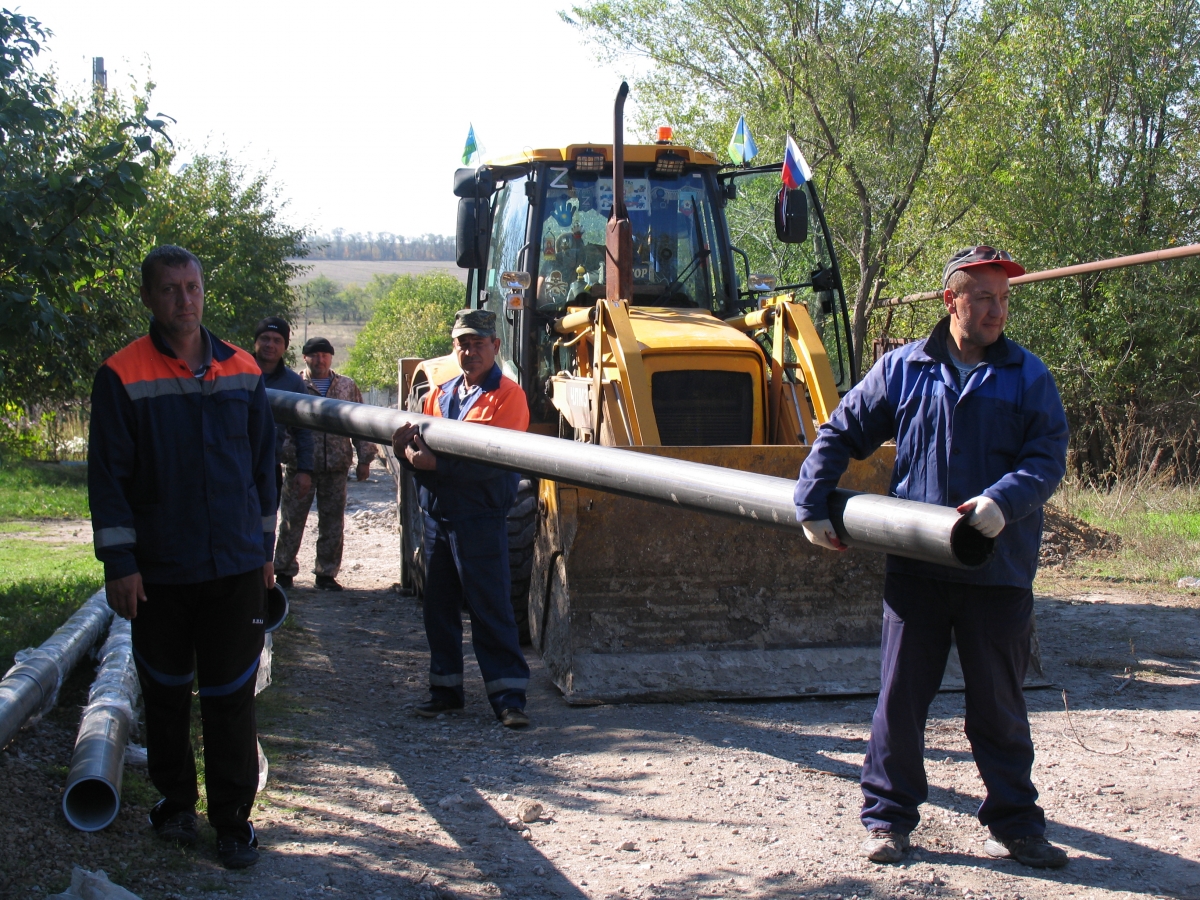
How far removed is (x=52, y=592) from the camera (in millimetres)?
8305

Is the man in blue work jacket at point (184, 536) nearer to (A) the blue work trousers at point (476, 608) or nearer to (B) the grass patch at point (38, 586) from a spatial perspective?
(A) the blue work trousers at point (476, 608)

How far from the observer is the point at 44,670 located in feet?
15.3

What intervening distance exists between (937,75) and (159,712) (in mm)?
19201

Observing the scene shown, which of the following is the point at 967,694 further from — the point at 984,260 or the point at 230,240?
the point at 230,240

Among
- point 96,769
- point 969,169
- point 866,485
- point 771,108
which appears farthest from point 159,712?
point 771,108

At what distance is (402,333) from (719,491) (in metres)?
47.4

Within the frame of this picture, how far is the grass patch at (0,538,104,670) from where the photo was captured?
6.55m

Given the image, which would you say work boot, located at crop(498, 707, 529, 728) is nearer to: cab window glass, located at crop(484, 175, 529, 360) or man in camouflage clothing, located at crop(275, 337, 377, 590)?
cab window glass, located at crop(484, 175, 529, 360)

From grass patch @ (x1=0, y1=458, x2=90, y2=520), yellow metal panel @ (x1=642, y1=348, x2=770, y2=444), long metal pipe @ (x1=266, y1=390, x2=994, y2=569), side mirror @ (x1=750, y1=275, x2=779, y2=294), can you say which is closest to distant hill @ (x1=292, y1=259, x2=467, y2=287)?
grass patch @ (x1=0, y1=458, x2=90, y2=520)

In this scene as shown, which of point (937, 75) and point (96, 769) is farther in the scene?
point (937, 75)

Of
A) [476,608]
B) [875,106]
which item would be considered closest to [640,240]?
[476,608]

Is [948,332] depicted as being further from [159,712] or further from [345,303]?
[345,303]

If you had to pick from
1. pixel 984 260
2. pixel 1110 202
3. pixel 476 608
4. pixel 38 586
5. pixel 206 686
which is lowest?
pixel 38 586

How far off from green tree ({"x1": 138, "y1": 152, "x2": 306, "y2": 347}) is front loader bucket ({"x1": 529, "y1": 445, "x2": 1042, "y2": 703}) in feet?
50.9
